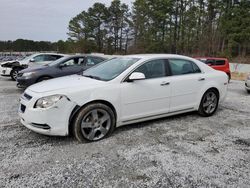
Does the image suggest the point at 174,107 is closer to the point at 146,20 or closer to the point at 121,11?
the point at 146,20

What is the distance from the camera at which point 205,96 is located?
4895 millimetres

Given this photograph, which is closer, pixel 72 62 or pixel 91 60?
pixel 72 62

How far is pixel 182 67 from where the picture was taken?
464 centimetres

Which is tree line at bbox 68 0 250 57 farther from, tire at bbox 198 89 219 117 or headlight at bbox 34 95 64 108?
headlight at bbox 34 95 64 108

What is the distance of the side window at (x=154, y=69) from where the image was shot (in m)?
4.09

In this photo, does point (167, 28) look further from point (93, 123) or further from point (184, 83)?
point (93, 123)

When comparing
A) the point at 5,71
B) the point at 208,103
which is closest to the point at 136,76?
the point at 208,103

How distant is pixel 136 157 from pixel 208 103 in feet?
8.69

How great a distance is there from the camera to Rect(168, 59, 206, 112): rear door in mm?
4387

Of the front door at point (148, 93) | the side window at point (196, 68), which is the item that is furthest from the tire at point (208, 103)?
the front door at point (148, 93)

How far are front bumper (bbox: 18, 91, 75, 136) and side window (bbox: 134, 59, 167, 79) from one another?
1.45 meters

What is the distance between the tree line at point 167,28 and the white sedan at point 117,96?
25771 mm

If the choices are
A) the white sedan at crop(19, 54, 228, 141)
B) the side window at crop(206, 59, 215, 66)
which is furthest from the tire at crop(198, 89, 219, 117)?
the side window at crop(206, 59, 215, 66)

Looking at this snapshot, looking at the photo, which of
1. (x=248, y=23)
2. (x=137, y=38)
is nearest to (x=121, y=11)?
(x=137, y=38)
